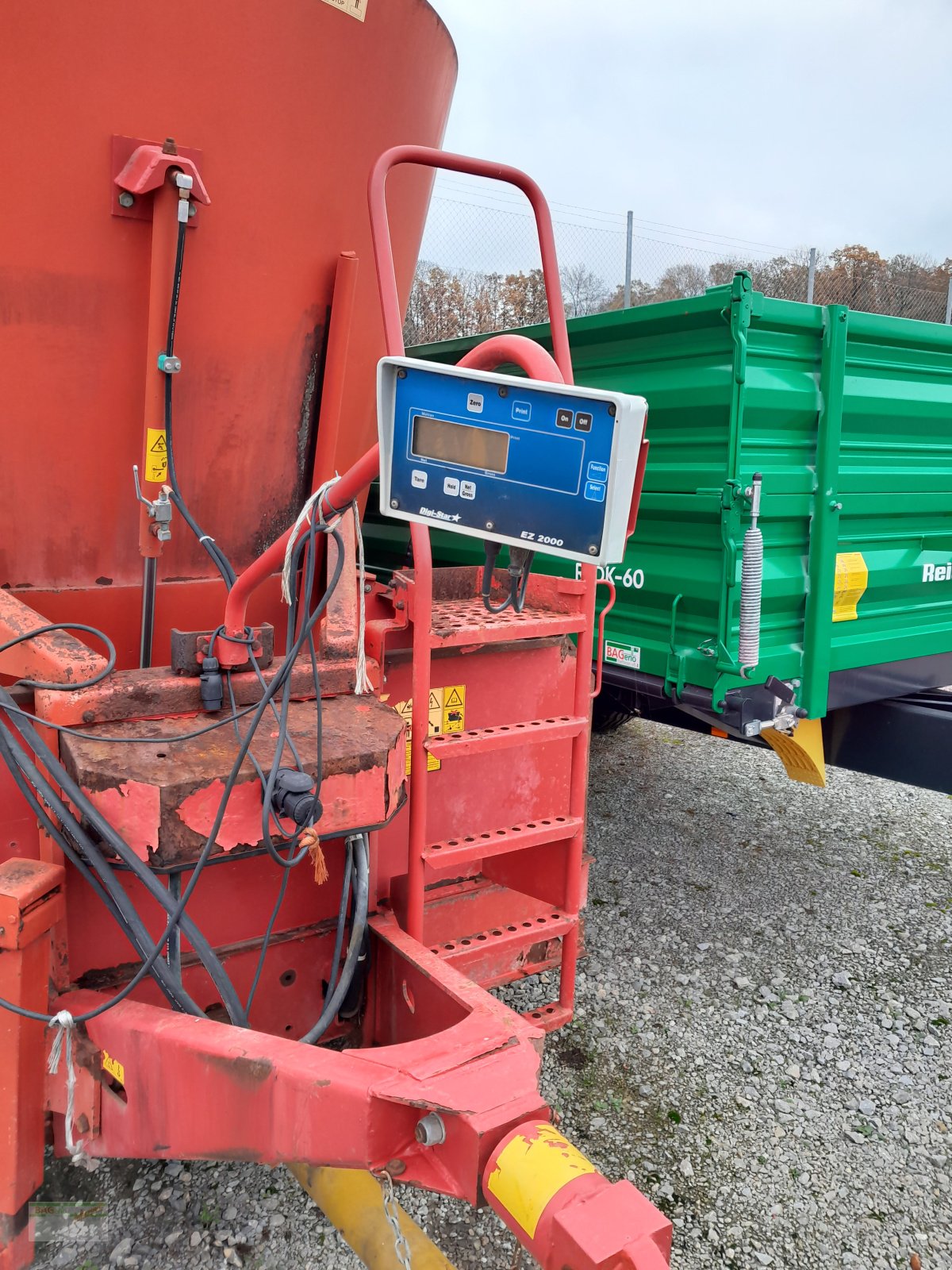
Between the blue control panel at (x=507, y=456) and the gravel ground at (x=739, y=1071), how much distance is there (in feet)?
5.39

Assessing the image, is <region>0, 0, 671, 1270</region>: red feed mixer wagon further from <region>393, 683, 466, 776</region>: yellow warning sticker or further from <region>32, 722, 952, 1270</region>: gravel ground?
<region>32, 722, 952, 1270</region>: gravel ground

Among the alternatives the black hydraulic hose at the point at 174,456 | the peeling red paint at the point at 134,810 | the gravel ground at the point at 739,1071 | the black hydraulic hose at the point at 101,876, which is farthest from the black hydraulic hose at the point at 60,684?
the gravel ground at the point at 739,1071

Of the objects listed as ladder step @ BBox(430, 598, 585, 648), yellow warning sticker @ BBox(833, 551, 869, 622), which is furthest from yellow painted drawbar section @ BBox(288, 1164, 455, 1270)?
yellow warning sticker @ BBox(833, 551, 869, 622)

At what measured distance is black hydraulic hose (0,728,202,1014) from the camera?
63.2 inches

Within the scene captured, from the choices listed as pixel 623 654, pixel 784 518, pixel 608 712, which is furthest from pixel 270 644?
pixel 608 712

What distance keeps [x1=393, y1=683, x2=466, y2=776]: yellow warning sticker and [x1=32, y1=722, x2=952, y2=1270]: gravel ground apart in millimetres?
1029

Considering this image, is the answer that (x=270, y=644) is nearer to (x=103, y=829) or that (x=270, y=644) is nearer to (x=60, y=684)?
(x=60, y=684)

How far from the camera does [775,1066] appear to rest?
2.65 m

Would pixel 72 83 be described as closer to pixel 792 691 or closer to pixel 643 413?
pixel 643 413

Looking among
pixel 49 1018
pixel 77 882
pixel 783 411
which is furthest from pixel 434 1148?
pixel 783 411

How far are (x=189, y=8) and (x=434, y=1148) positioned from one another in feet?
7.02

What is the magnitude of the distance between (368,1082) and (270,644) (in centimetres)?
90

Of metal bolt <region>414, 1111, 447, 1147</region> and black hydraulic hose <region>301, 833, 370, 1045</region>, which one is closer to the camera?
metal bolt <region>414, 1111, 447, 1147</region>

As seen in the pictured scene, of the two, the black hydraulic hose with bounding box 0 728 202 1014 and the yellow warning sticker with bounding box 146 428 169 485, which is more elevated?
the yellow warning sticker with bounding box 146 428 169 485
